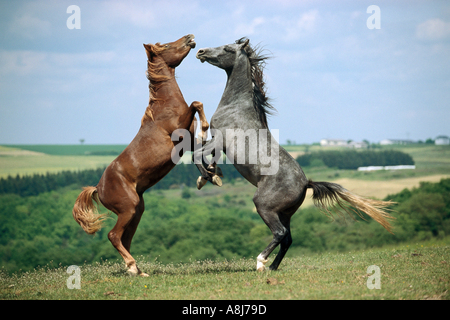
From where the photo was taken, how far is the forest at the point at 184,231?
42219 mm

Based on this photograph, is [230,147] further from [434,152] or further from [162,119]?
[434,152]

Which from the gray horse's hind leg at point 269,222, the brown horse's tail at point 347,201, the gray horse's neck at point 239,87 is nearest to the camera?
the gray horse's hind leg at point 269,222

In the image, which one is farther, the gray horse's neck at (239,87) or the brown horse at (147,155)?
the gray horse's neck at (239,87)

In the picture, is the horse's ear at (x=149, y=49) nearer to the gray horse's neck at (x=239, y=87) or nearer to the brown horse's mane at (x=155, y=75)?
the brown horse's mane at (x=155, y=75)

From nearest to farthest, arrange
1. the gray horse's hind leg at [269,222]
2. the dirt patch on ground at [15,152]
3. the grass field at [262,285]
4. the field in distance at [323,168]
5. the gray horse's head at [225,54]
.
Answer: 1. the grass field at [262,285]
2. the gray horse's hind leg at [269,222]
3. the gray horse's head at [225,54]
4. the field in distance at [323,168]
5. the dirt patch on ground at [15,152]

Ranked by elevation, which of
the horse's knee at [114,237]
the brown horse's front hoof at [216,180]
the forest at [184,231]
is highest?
the brown horse's front hoof at [216,180]

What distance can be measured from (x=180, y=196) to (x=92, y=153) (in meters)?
26.3

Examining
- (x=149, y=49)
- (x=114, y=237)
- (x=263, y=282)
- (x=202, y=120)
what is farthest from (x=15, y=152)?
(x=263, y=282)

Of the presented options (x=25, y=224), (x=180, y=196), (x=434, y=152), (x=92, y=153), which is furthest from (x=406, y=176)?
(x=92, y=153)

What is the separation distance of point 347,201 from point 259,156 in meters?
1.55

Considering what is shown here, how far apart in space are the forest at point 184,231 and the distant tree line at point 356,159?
1439 centimetres

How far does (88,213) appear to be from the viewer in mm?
7395

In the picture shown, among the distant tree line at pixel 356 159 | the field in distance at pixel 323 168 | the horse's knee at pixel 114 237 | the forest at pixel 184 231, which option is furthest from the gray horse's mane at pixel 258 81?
the distant tree line at pixel 356 159
